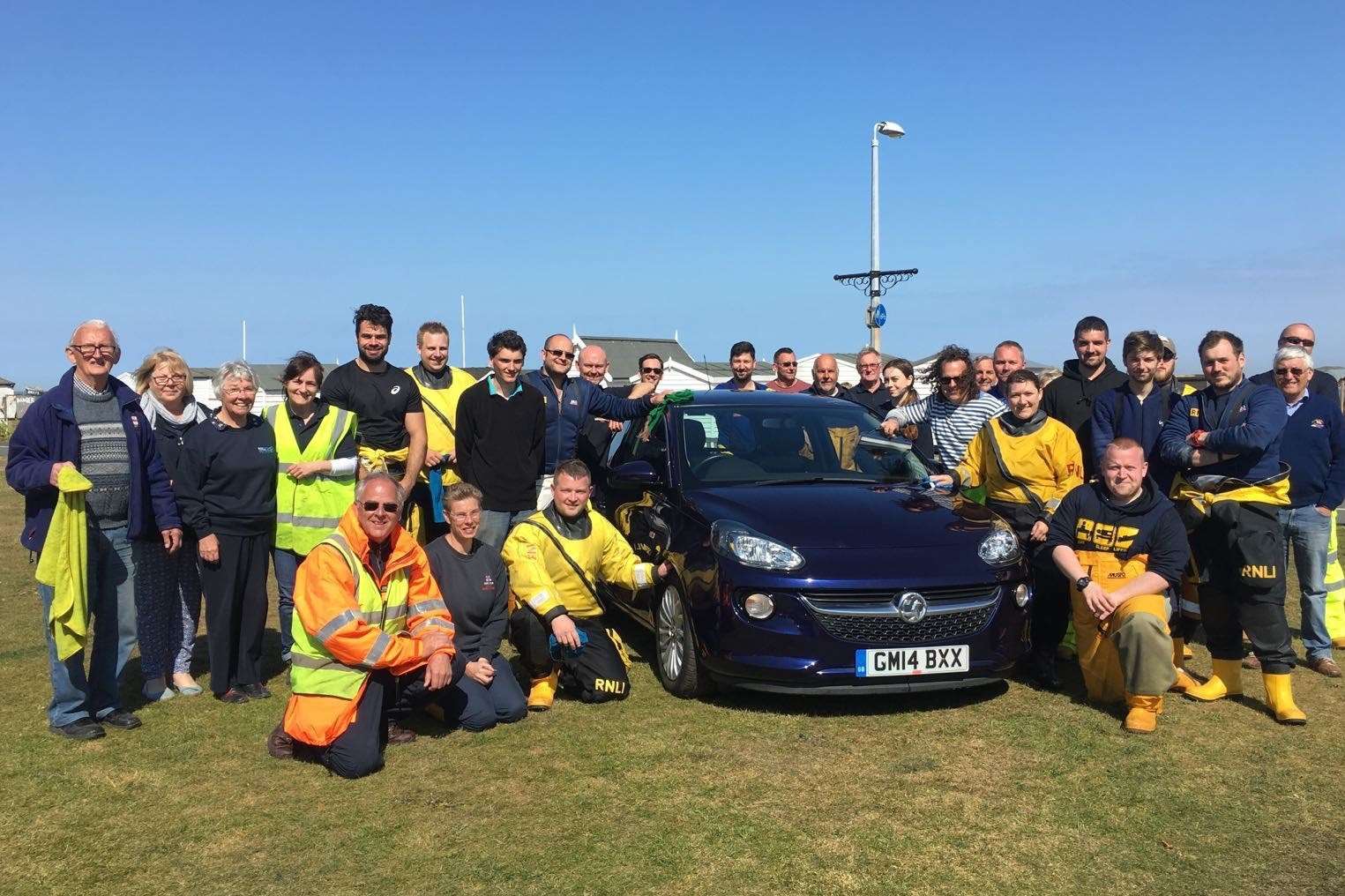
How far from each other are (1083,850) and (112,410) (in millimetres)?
4713

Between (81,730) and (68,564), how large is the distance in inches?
32.2

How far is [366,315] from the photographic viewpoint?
5.92m

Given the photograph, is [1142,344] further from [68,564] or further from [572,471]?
[68,564]

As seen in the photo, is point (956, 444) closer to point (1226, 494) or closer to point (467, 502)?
point (1226, 494)

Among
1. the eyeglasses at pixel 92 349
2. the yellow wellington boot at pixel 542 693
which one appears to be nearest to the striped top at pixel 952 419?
the yellow wellington boot at pixel 542 693

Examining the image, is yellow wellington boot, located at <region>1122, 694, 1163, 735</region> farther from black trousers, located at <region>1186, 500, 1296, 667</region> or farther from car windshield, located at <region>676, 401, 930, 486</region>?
car windshield, located at <region>676, 401, 930, 486</region>

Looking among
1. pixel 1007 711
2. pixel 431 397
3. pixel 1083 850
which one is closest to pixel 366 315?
pixel 431 397

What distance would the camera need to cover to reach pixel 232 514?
5.45 meters

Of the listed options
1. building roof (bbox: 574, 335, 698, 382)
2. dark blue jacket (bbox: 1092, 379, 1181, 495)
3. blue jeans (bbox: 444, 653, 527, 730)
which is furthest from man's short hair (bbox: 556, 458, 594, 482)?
building roof (bbox: 574, 335, 698, 382)

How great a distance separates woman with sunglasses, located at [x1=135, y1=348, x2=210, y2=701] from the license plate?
366 centimetres

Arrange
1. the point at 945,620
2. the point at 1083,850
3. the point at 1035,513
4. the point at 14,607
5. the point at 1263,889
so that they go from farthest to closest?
the point at 14,607 < the point at 1035,513 < the point at 945,620 < the point at 1083,850 < the point at 1263,889

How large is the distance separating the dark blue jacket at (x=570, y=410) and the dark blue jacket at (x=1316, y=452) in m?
3.93

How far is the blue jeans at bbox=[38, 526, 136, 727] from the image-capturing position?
16.0ft

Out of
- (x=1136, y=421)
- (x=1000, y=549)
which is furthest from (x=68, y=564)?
(x=1136, y=421)
